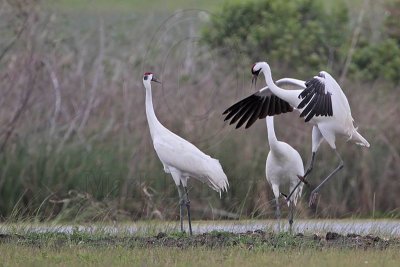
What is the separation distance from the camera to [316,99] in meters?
12.6

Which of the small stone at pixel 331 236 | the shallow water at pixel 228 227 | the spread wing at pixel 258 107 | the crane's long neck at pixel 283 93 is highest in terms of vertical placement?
the crane's long neck at pixel 283 93

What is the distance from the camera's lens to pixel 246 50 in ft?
68.3

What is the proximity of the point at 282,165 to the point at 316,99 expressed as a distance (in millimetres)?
1347

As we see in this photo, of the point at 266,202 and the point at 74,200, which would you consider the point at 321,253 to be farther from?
the point at 74,200

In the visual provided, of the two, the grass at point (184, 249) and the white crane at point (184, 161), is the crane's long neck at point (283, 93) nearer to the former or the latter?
the white crane at point (184, 161)

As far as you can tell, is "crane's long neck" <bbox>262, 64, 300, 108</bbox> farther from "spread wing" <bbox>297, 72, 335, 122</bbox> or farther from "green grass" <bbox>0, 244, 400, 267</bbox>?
"green grass" <bbox>0, 244, 400, 267</bbox>

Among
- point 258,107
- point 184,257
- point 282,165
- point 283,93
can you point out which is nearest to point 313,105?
point 283,93

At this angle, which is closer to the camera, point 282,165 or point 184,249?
point 184,249

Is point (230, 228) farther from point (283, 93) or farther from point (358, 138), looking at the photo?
point (358, 138)

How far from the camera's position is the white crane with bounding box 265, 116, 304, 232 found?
13553 millimetres

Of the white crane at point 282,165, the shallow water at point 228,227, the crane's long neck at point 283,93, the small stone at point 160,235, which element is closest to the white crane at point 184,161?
the shallow water at point 228,227

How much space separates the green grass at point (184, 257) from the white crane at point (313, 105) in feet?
8.72

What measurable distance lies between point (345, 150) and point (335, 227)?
340cm

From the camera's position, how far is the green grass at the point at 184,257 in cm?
941
